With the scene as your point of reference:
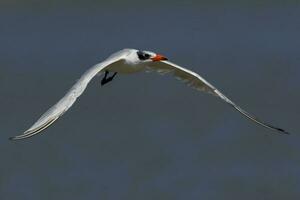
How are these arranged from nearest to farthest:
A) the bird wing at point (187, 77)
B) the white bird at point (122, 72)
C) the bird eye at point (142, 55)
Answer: the white bird at point (122, 72) < the bird eye at point (142, 55) < the bird wing at point (187, 77)

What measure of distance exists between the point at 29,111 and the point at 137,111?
5.81 feet

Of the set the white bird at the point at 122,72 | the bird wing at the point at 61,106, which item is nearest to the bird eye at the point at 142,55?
the white bird at the point at 122,72

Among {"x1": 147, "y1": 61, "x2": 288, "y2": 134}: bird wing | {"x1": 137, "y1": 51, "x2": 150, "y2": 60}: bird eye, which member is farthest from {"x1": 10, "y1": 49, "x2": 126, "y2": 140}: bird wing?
{"x1": 147, "y1": 61, "x2": 288, "y2": 134}: bird wing

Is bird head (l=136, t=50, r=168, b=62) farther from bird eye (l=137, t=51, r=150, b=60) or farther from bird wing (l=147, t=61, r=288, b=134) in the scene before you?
bird wing (l=147, t=61, r=288, b=134)

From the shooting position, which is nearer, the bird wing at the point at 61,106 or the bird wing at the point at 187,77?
the bird wing at the point at 61,106

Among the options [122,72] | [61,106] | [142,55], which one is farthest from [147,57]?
[61,106]

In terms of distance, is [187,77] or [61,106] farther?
[187,77]

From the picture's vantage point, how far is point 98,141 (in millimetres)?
20281

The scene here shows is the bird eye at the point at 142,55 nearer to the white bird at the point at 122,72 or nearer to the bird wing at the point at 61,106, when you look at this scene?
the white bird at the point at 122,72

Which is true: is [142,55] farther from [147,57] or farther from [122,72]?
[122,72]

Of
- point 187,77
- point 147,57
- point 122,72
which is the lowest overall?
point 187,77

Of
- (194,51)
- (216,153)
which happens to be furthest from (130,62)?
(194,51)

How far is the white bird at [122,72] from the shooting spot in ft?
37.3

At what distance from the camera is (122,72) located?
536 inches
